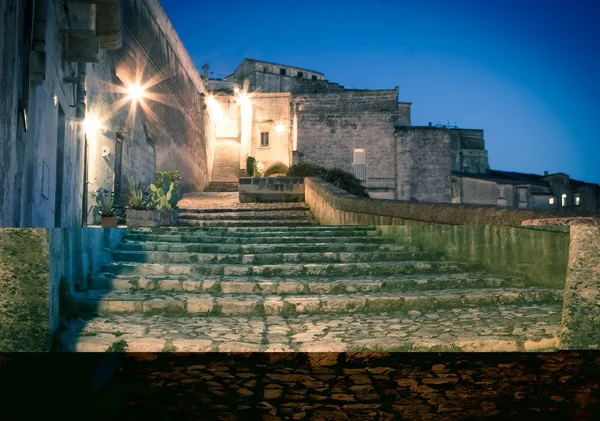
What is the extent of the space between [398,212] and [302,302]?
369cm

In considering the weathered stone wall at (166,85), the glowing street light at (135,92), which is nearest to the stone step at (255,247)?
the weathered stone wall at (166,85)

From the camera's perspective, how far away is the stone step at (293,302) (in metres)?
4.54

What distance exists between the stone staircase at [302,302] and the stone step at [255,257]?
1 centimetres

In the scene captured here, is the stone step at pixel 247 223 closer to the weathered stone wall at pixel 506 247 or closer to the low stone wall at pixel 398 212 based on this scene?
the low stone wall at pixel 398 212

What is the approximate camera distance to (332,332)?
3895mm

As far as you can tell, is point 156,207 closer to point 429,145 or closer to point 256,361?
point 256,361

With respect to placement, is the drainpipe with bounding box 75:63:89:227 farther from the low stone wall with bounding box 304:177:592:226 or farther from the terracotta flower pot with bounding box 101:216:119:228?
the low stone wall with bounding box 304:177:592:226

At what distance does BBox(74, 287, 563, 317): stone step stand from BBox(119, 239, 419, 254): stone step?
183cm

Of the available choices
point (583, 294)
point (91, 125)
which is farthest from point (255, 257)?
point (91, 125)

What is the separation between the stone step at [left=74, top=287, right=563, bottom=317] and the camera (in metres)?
4.54

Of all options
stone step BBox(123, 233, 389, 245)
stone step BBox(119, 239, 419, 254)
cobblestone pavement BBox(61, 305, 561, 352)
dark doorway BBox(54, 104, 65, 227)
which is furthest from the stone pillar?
dark doorway BBox(54, 104, 65, 227)

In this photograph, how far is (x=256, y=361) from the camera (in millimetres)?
3721

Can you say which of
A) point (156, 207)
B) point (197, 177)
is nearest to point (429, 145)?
point (197, 177)

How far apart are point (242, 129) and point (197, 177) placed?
29.6 ft
